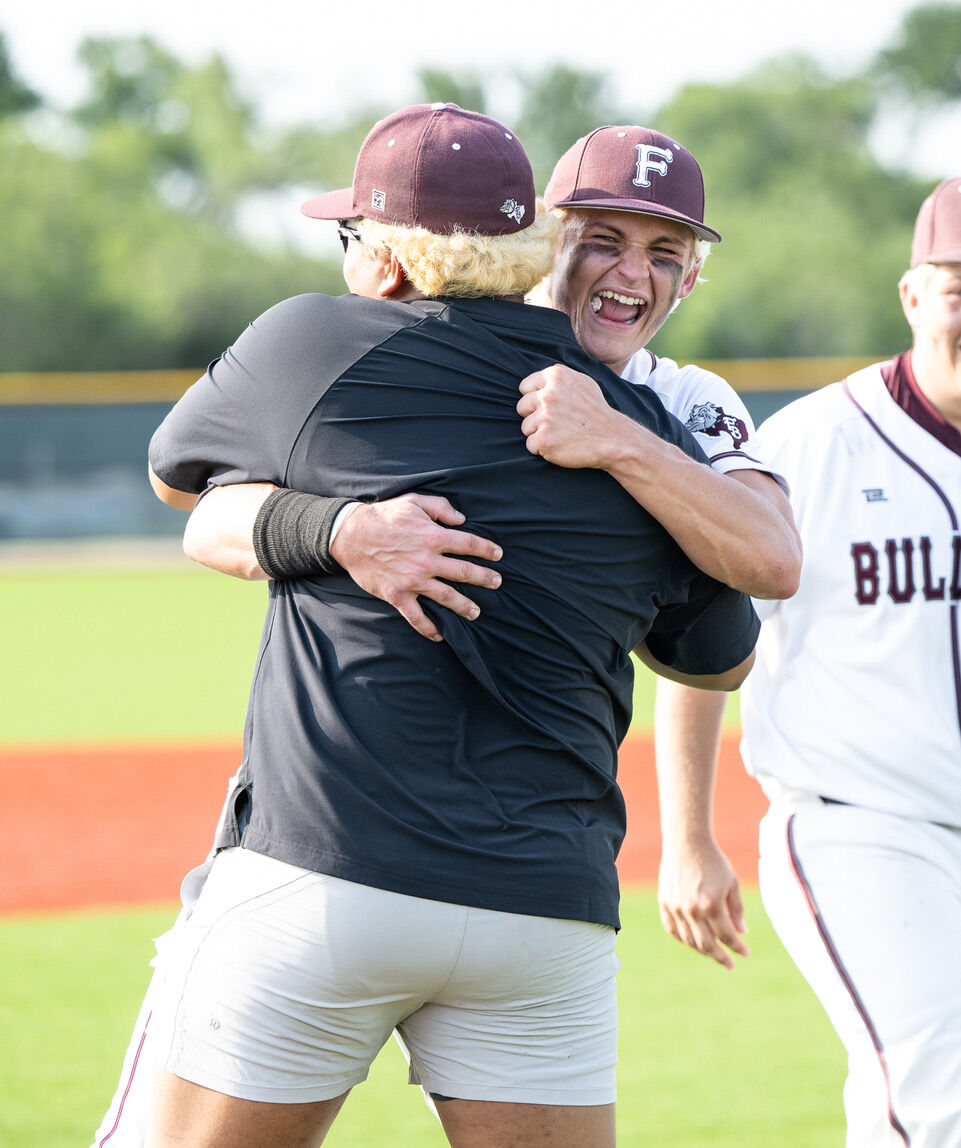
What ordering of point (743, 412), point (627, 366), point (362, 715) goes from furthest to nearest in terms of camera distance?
point (627, 366), point (743, 412), point (362, 715)

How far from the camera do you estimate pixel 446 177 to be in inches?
80.3

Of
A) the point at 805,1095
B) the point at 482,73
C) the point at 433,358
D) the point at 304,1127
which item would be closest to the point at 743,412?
the point at 433,358

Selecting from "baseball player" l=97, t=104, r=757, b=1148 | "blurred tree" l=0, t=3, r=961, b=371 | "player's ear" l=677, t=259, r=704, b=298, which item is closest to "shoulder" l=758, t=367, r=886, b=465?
"player's ear" l=677, t=259, r=704, b=298

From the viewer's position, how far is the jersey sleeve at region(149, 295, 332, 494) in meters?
2.02

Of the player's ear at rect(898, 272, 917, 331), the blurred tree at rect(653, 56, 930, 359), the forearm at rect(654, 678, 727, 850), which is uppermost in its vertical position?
the blurred tree at rect(653, 56, 930, 359)

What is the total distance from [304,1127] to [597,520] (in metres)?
0.93

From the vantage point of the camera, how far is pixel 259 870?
6.57 feet

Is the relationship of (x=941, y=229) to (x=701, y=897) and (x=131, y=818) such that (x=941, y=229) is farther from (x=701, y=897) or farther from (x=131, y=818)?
(x=131, y=818)

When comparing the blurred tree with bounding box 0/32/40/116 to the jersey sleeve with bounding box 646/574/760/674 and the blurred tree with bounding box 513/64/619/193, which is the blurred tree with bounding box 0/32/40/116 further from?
the jersey sleeve with bounding box 646/574/760/674

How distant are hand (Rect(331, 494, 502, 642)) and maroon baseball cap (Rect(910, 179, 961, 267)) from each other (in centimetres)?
160

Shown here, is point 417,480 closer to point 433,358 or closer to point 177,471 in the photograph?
point 433,358

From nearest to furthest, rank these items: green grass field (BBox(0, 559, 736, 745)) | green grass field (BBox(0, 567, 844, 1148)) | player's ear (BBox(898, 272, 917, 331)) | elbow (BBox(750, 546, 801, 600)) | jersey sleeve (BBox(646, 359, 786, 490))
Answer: elbow (BBox(750, 546, 801, 600))
jersey sleeve (BBox(646, 359, 786, 490))
player's ear (BBox(898, 272, 917, 331))
green grass field (BBox(0, 567, 844, 1148))
green grass field (BBox(0, 559, 736, 745))

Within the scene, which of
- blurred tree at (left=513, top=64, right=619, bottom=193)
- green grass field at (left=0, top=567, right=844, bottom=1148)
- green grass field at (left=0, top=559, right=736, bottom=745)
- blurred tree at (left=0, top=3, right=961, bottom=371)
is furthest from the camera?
blurred tree at (left=513, top=64, right=619, bottom=193)

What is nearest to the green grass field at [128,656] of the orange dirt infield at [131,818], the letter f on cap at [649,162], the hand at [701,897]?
the orange dirt infield at [131,818]
